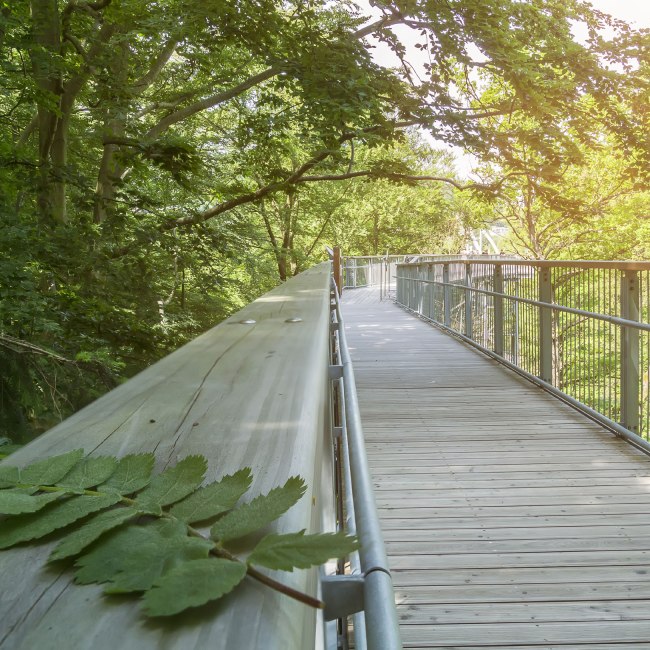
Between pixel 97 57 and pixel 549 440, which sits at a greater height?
pixel 97 57

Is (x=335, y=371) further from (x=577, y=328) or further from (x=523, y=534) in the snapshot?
(x=577, y=328)

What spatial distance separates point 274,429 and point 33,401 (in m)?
2.91

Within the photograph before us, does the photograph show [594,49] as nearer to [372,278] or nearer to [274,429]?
[274,429]

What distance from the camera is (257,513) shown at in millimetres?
510

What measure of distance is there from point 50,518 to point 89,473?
82 millimetres

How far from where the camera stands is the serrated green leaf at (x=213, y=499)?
53 centimetres

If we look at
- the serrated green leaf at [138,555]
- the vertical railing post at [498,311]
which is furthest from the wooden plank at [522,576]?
the vertical railing post at [498,311]

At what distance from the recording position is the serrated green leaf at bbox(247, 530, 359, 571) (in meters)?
0.44

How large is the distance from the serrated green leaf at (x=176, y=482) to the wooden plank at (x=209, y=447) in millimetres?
23

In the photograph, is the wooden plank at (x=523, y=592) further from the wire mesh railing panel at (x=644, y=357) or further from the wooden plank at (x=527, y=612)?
the wire mesh railing panel at (x=644, y=357)

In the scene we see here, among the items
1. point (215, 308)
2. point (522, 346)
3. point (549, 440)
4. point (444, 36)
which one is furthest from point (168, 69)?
point (549, 440)

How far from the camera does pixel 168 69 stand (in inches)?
566

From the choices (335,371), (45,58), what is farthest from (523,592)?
(45,58)

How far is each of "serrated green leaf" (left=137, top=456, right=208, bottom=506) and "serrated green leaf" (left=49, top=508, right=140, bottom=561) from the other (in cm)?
3
